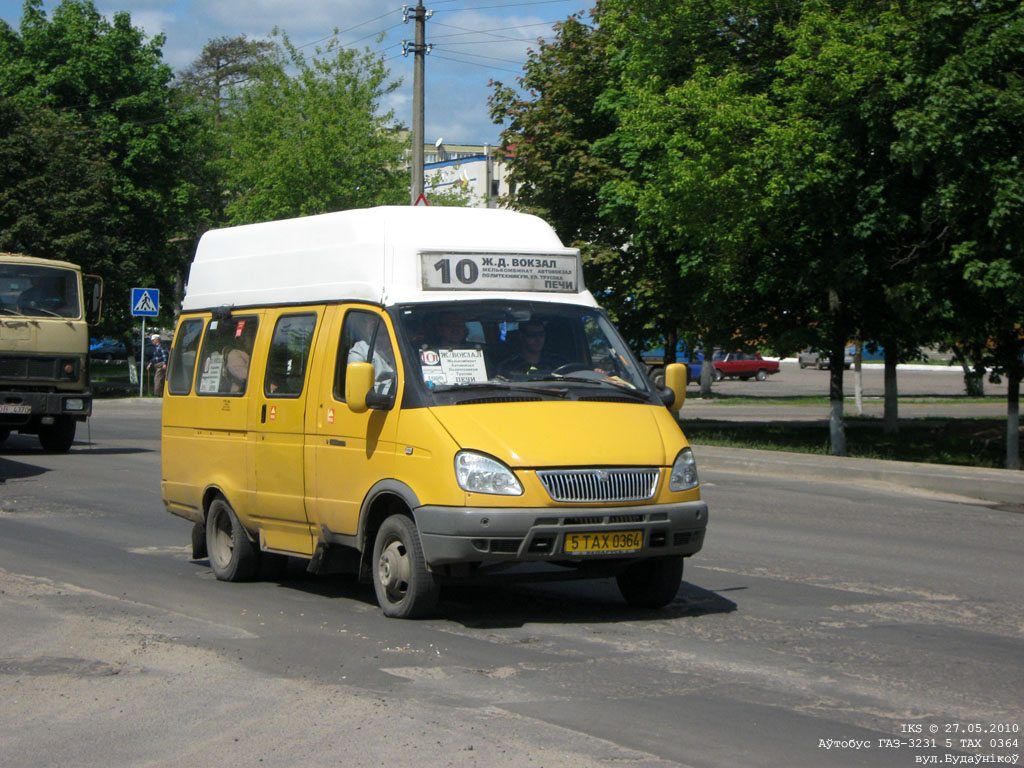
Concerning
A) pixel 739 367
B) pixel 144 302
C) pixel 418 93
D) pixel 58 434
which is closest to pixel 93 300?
pixel 58 434

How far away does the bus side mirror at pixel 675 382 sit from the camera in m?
8.52

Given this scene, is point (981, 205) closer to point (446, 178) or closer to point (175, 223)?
point (175, 223)

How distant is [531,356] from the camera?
8.20 metres

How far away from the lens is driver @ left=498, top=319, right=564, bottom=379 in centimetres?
809

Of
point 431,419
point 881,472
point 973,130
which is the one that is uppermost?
point 973,130

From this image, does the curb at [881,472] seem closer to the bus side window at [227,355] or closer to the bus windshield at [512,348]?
the bus windshield at [512,348]

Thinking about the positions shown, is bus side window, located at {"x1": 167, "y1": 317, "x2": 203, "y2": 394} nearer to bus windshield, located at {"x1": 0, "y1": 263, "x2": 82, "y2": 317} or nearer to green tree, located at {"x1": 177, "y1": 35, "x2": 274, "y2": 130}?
bus windshield, located at {"x1": 0, "y1": 263, "x2": 82, "y2": 317}

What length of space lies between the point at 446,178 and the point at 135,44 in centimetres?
3911

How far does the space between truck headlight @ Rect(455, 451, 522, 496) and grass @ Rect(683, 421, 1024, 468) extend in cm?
1600

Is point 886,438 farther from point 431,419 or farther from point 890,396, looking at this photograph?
point 431,419

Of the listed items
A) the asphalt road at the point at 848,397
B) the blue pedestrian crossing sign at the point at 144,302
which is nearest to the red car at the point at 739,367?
the asphalt road at the point at 848,397

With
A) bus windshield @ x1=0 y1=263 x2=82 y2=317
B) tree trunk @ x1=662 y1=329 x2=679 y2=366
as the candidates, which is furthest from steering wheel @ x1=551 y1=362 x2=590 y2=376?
tree trunk @ x1=662 y1=329 x2=679 y2=366

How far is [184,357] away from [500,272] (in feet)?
10.8

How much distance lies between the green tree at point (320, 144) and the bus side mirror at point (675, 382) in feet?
125
